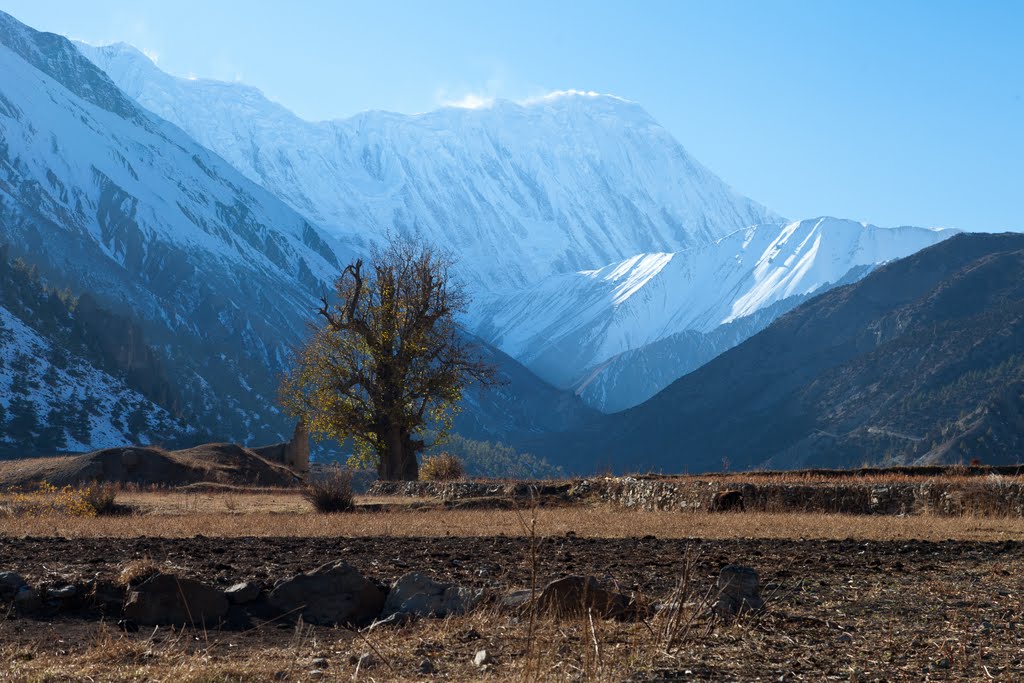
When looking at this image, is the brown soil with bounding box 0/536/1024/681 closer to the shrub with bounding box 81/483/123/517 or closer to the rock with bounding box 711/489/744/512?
the shrub with bounding box 81/483/123/517

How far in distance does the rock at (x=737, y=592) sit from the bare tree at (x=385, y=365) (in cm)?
A: 3050

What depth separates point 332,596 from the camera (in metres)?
11.5

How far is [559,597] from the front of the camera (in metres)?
10.4

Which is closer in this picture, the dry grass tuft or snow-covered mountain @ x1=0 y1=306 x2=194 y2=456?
the dry grass tuft

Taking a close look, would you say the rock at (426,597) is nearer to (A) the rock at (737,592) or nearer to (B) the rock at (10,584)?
(A) the rock at (737,592)

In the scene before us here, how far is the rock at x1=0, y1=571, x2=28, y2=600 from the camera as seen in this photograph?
37.5ft

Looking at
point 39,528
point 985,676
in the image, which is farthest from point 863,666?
point 39,528

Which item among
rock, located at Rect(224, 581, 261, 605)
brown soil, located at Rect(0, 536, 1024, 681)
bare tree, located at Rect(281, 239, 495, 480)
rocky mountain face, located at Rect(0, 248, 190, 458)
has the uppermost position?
rocky mountain face, located at Rect(0, 248, 190, 458)

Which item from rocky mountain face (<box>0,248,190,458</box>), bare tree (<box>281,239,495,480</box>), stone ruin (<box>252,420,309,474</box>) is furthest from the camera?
rocky mountain face (<box>0,248,190,458</box>)

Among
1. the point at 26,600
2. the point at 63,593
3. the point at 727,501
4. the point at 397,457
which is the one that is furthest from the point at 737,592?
the point at 397,457

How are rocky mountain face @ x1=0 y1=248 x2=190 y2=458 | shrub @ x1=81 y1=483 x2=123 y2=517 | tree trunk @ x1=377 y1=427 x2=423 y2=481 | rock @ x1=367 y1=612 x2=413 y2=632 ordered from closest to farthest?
rock @ x1=367 y1=612 x2=413 y2=632 < shrub @ x1=81 y1=483 x2=123 y2=517 < tree trunk @ x1=377 y1=427 x2=423 y2=481 < rocky mountain face @ x1=0 y1=248 x2=190 y2=458

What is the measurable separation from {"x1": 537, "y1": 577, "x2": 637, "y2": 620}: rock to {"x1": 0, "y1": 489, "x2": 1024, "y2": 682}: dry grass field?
23 centimetres

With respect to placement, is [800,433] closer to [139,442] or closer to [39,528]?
[139,442]

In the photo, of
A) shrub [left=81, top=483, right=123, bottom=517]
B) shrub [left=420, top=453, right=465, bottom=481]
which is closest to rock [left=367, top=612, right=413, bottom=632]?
shrub [left=81, top=483, right=123, bottom=517]
